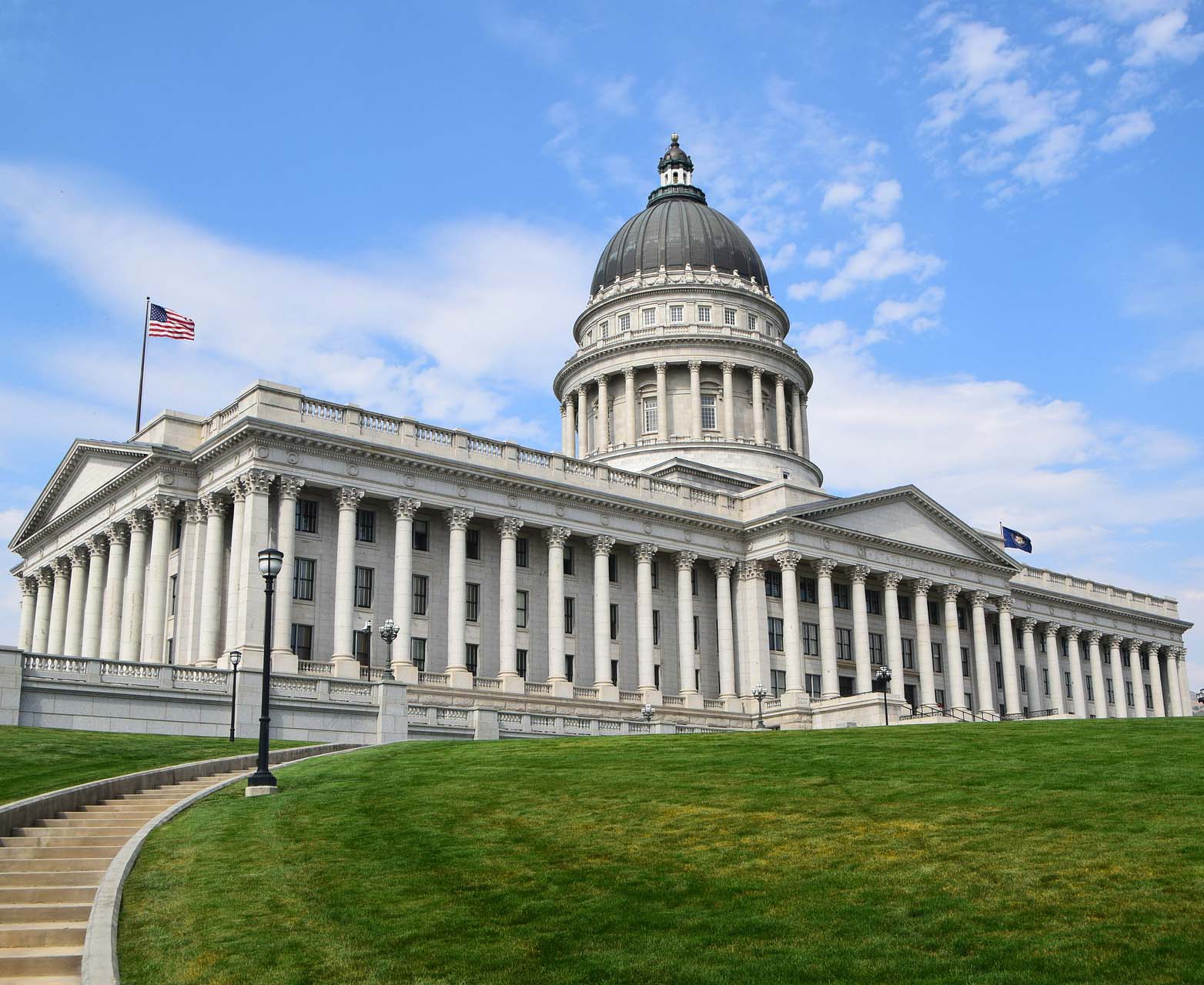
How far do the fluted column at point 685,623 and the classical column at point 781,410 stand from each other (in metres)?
26.2

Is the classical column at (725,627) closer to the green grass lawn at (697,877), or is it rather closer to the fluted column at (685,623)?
the fluted column at (685,623)

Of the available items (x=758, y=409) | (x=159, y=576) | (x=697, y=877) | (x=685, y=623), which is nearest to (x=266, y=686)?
(x=697, y=877)

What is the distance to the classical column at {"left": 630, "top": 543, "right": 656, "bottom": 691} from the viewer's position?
232ft

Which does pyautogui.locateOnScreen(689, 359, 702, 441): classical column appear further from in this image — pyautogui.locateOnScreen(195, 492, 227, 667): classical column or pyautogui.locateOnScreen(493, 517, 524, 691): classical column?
pyautogui.locateOnScreen(195, 492, 227, 667): classical column

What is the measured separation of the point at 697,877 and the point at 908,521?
67465mm

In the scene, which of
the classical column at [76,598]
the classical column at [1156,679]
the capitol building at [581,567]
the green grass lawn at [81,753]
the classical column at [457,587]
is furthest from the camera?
the classical column at [1156,679]

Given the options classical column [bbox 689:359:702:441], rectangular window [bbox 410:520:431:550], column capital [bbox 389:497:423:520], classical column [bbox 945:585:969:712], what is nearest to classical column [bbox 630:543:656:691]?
rectangular window [bbox 410:520:431:550]

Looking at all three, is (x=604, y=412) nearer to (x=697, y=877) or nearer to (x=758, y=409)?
(x=758, y=409)

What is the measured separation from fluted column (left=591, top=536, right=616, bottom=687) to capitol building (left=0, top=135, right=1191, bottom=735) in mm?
145

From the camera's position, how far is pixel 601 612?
69.6 m

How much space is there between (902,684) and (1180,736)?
5025cm

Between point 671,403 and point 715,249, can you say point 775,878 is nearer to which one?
point 671,403

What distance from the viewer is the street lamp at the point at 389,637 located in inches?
1992

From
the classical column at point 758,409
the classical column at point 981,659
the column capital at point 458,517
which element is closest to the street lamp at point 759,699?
the column capital at point 458,517
